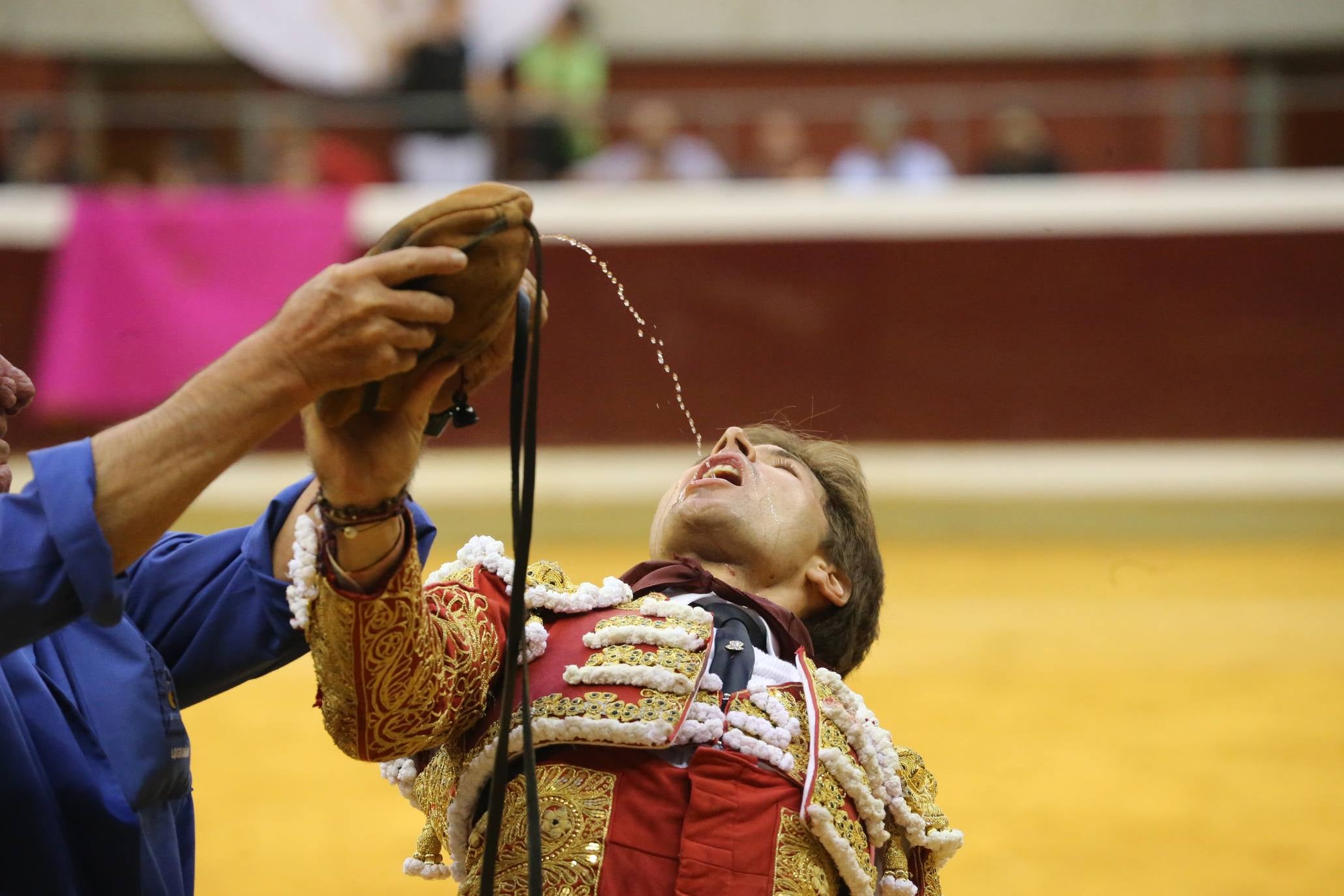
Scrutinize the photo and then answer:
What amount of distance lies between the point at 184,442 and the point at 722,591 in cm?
90

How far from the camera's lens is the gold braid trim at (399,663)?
148 centimetres

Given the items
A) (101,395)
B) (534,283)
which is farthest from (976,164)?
(534,283)

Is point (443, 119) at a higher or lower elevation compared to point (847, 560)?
lower

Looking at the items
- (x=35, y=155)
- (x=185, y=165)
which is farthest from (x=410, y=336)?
(x=35, y=155)

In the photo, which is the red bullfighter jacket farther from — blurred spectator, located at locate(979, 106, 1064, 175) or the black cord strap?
blurred spectator, located at locate(979, 106, 1064, 175)

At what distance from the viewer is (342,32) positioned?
11.5m

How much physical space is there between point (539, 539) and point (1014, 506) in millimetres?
2695

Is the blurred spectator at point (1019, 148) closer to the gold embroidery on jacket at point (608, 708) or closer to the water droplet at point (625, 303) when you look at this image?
the water droplet at point (625, 303)

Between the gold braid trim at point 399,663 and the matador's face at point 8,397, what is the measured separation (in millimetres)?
363

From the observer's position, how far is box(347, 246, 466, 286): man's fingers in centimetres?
131

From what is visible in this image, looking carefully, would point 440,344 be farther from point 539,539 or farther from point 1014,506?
point 1014,506

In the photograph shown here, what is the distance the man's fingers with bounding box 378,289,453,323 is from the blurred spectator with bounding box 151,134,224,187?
7846mm

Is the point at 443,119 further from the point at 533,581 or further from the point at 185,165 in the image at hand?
the point at 533,581

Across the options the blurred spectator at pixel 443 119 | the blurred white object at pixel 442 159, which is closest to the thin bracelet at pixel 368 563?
the blurred white object at pixel 442 159
